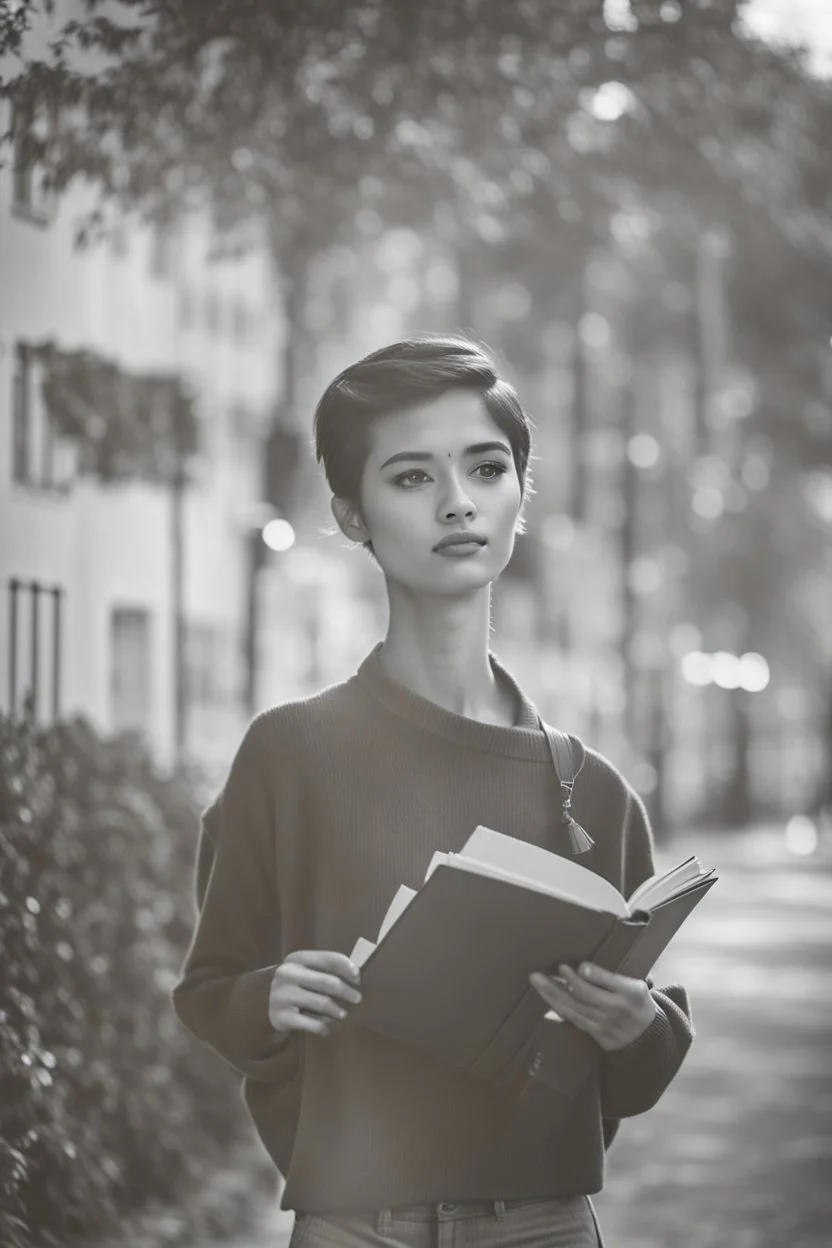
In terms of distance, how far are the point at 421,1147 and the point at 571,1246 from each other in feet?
0.80

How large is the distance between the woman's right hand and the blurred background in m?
0.74

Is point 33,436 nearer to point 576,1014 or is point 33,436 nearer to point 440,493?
point 440,493

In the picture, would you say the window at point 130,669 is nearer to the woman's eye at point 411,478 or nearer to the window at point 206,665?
the window at point 206,665

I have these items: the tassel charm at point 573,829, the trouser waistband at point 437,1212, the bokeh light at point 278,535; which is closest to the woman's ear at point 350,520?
the tassel charm at point 573,829

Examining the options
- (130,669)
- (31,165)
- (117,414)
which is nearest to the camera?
(31,165)

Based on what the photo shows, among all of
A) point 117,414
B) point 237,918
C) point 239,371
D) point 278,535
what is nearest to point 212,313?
point 239,371

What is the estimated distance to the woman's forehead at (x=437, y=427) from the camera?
253 centimetres

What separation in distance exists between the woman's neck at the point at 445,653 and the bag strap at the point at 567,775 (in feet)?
0.35

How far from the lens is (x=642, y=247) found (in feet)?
33.9

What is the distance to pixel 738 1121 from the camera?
26.9ft

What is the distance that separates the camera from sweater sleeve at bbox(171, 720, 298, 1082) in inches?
99.6

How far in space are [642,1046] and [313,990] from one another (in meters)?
0.49

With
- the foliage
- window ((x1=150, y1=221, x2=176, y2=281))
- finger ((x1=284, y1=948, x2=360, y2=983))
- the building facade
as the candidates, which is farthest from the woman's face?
window ((x1=150, y1=221, x2=176, y2=281))

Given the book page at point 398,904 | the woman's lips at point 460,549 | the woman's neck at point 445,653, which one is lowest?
the book page at point 398,904
